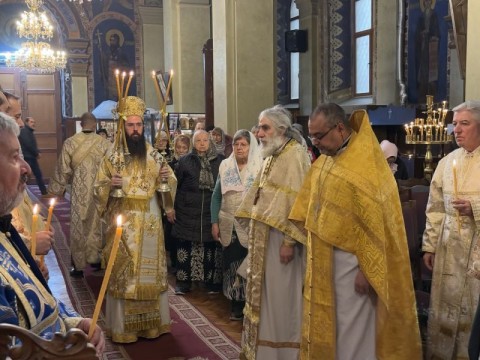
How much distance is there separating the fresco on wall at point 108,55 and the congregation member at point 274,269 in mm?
13246

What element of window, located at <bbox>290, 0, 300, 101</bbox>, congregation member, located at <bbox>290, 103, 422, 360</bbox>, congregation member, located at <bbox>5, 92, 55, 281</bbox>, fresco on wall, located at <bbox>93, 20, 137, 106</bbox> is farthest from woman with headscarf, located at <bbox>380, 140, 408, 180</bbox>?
fresco on wall, located at <bbox>93, 20, 137, 106</bbox>

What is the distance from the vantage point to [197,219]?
225 inches

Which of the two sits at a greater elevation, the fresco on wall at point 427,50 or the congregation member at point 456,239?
the fresco on wall at point 427,50

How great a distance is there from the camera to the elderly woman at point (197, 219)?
571 cm

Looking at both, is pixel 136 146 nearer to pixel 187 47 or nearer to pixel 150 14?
pixel 187 47

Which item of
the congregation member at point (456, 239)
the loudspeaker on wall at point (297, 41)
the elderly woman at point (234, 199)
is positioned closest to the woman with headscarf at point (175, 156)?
the elderly woman at point (234, 199)

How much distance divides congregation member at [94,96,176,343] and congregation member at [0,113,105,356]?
2.38 metres

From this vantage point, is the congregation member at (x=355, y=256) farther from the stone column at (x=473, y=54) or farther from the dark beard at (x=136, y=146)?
the dark beard at (x=136, y=146)

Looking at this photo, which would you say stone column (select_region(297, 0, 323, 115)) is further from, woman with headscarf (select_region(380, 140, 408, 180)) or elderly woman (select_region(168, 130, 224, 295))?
elderly woman (select_region(168, 130, 224, 295))

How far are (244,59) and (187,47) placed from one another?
11.5 feet

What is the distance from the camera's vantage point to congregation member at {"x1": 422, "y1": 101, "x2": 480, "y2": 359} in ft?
11.2

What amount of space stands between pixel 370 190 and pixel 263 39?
5193mm

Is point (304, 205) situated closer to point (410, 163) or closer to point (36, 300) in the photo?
point (36, 300)

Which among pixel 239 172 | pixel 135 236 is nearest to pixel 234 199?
pixel 239 172
